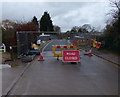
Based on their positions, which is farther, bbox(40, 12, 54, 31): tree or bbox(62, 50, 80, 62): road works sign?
bbox(40, 12, 54, 31): tree

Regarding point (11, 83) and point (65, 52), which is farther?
point (65, 52)

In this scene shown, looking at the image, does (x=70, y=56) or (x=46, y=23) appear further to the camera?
(x=46, y=23)

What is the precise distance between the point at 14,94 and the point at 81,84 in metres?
2.93

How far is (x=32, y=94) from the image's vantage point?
7.97 metres

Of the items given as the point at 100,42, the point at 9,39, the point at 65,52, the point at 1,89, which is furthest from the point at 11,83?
the point at 100,42

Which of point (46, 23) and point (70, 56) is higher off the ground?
point (46, 23)

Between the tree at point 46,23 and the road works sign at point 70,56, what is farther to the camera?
the tree at point 46,23

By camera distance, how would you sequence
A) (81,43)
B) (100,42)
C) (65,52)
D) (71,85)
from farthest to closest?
(81,43), (100,42), (65,52), (71,85)

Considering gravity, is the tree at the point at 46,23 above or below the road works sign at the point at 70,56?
above

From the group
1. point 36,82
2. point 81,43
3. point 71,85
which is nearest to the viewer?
point 71,85

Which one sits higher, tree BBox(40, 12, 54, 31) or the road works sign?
tree BBox(40, 12, 54, 31)

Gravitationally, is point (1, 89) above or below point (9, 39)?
below

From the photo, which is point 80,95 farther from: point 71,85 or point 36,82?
point 36,82

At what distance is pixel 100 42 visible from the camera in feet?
107
